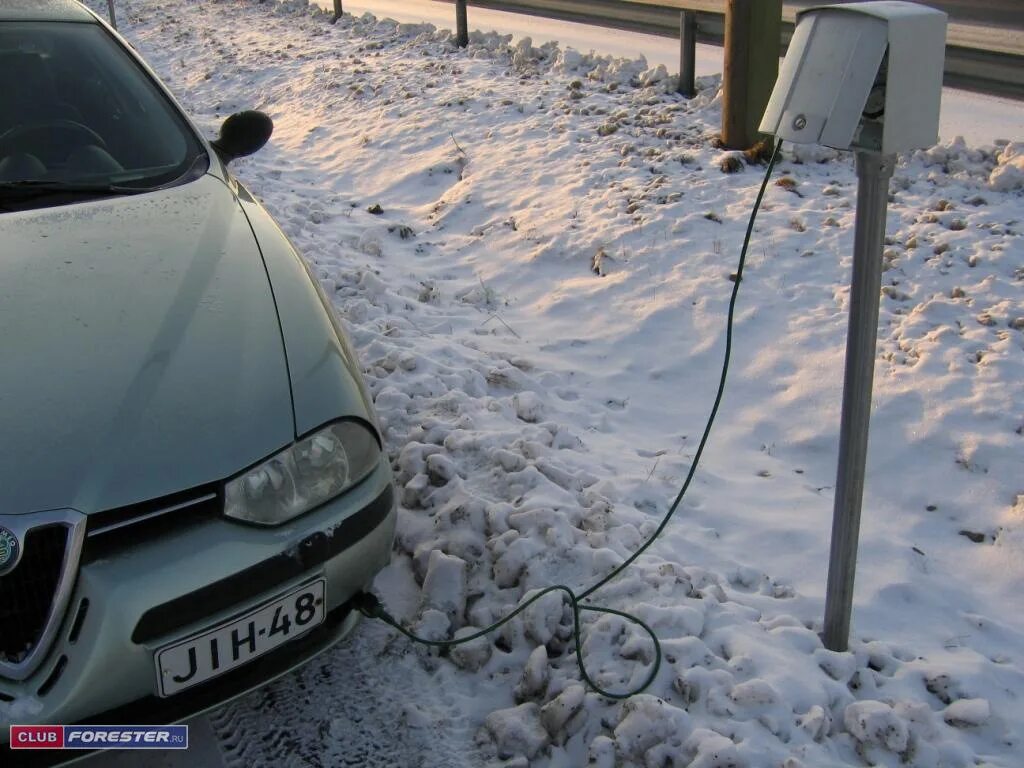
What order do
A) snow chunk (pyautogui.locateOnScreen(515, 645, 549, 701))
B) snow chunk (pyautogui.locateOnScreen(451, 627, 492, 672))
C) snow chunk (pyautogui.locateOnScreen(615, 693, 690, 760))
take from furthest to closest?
snow chunk (pyautogui.locateOnScreen(451, 627, 492, 672)), snow chunk (pyautogui.locateOnScreen(515, 645, 549, 701)), snow chunk (pyautogui.locateOnScreen(615, 693, 690, 760))

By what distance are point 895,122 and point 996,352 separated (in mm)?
2255

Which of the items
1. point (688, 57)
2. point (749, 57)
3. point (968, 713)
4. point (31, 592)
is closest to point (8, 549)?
point (31, 592)

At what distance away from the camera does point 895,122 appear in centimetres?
197

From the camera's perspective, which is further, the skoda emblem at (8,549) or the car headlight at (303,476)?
the car headlight at (303,476)

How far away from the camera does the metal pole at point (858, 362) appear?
209 centimetres

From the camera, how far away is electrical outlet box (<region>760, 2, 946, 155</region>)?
1922 millimetres

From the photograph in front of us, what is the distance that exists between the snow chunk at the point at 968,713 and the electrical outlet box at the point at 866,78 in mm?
1290

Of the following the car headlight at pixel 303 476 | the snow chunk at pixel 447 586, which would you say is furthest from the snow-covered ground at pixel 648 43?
the car headlight at pixel 303 476

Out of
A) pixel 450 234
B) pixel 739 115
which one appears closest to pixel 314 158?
pixel 450 234

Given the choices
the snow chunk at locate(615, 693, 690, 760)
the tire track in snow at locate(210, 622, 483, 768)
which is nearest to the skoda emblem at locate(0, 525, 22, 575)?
the tire track in snow at locate(210, 622, 483, 768)

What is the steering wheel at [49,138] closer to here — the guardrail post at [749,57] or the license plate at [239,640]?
the license plate at [239,640]

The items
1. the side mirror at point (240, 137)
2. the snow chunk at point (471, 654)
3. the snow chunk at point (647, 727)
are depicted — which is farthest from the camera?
the side mirror at point (240, 137)

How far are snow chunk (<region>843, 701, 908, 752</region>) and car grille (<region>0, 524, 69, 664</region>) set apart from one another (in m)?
1.72

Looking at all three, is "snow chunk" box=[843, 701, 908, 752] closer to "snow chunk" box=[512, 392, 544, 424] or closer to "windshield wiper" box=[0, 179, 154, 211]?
"snow chunk" box=[512, 392, 544, 424]
